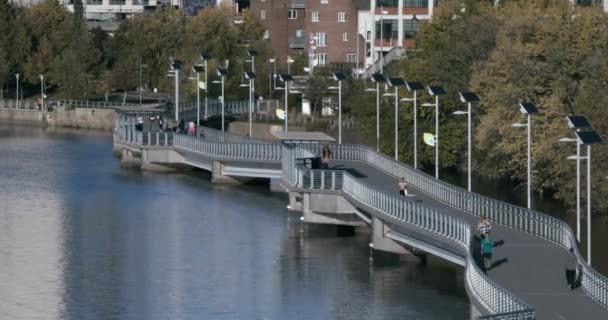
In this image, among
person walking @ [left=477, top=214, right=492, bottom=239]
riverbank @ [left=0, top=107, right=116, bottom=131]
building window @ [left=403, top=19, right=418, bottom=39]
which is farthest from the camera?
riverbank @ [left=0, top=107, right=116, bottom=131]

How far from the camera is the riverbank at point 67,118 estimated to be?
13100 centimetres

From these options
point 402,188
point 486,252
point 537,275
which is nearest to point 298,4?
point 402,188

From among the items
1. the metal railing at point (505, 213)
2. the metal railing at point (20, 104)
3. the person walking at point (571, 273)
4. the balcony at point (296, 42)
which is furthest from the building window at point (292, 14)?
the person walking at point (571, 273)

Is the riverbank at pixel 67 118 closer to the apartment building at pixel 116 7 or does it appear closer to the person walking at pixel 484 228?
the apartment building at pixel 116 7

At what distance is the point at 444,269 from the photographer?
2473 inches

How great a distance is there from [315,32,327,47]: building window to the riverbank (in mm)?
15673

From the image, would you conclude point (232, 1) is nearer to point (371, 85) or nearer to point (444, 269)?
point (371, 85)

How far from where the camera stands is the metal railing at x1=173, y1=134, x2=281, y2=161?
282ft

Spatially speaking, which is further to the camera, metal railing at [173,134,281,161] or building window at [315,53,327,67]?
building window at [315,53,327,67]

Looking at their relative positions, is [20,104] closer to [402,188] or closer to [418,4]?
[418,4]

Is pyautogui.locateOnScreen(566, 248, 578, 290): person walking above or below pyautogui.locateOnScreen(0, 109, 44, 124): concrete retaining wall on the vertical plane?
below

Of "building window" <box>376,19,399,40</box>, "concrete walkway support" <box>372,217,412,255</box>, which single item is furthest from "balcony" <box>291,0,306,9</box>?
"concrete walkway support" <box>372,217,412,255</box>

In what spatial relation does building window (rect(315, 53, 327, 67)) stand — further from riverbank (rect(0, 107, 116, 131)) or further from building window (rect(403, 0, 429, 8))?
riverbank (rect(0, 107, 116, 131))

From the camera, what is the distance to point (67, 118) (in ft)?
438
